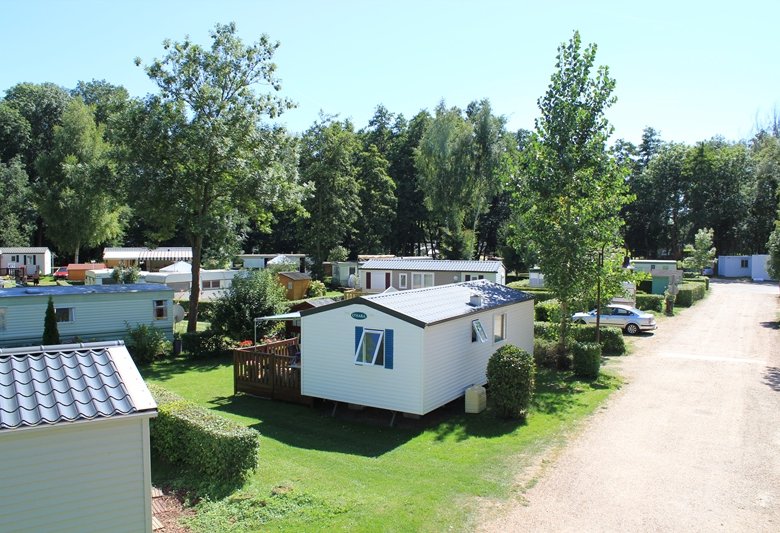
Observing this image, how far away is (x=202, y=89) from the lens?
27.2 m

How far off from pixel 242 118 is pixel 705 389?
73.9ft

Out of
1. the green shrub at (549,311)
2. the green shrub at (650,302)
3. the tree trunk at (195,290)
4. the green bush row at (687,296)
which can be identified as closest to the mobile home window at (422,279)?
the green shrub at (549,311)

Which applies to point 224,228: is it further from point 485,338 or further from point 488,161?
point 488,161

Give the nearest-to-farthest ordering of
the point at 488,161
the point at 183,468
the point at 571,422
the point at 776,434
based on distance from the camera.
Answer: the point at 183,468, the point at 776,434, the point at 571,422, the point at 488,161

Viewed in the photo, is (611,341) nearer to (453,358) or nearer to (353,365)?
(453,358)

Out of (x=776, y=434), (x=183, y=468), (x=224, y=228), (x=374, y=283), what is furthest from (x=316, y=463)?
(x=374, y=283)

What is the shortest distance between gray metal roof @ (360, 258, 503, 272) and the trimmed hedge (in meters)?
27.9

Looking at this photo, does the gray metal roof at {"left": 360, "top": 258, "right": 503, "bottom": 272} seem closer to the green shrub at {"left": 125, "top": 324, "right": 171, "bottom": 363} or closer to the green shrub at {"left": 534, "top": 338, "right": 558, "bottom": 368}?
the green shrub at {"left": 534, "top": 338, "right": 558, "bottom": 368}

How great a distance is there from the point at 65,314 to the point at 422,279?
2314 cm

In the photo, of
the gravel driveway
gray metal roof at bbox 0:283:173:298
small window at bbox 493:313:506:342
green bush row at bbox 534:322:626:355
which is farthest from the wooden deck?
green bush row at bbox 534:322:626:355

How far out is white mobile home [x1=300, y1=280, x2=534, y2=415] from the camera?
569 inches

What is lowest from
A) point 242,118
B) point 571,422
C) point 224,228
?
point 571,422

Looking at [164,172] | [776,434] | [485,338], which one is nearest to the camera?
[776,434]

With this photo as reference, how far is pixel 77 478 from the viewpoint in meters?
6.41
